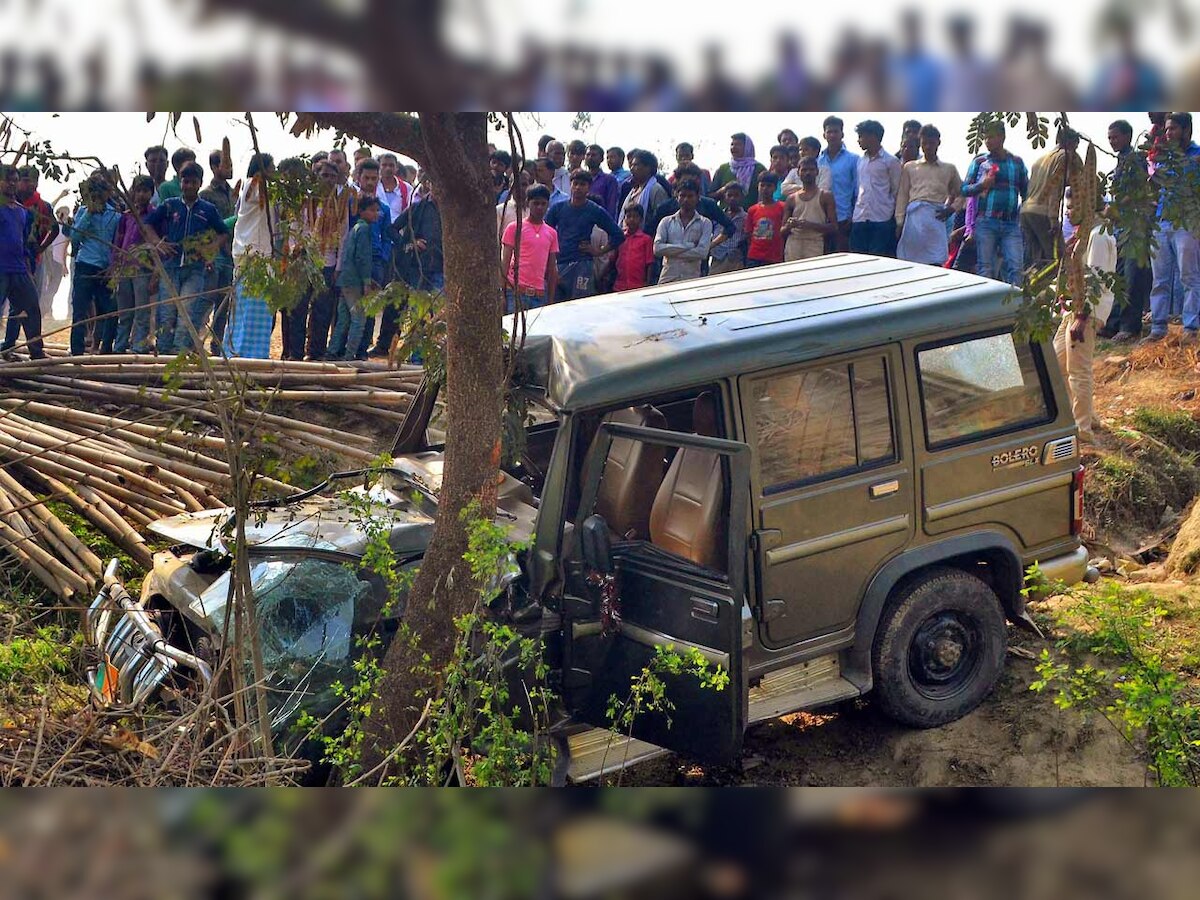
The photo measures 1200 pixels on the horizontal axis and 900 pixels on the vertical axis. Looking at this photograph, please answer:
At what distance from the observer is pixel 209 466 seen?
25.0 ft

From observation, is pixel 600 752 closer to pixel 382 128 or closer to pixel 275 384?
pixel 382 128

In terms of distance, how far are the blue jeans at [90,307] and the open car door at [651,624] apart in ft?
20.4

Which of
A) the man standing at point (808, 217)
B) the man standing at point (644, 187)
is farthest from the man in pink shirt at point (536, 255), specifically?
the man standing at point (808, 217)

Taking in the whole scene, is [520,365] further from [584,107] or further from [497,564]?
[584,107]

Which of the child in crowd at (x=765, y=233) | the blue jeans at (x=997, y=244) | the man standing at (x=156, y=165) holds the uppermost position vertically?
the man standing at (x=156, y=165)

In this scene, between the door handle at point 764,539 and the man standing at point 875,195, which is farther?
the man standing at point 875,195

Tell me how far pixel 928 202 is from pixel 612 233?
231 cm

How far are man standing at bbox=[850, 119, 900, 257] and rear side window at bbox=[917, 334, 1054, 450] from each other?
3.56m

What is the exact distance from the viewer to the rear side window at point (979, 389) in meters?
5.34

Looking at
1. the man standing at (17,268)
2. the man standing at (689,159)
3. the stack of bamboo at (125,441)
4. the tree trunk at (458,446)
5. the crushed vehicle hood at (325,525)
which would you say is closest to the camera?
the tree trunk at (458,446)

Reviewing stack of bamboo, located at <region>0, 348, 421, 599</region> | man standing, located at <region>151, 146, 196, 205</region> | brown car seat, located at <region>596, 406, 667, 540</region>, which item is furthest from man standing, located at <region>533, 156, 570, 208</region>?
brown car seat, located at <region>596, 406, 667, 540</region>

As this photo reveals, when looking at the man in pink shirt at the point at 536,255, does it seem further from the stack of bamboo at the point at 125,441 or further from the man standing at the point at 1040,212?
the man standing at the point at 1040,212

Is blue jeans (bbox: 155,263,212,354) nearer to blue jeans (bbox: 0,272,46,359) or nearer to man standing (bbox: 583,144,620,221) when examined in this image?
blue jeans (bbox: 0,272,46,359)

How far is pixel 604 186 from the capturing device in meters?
10.1
